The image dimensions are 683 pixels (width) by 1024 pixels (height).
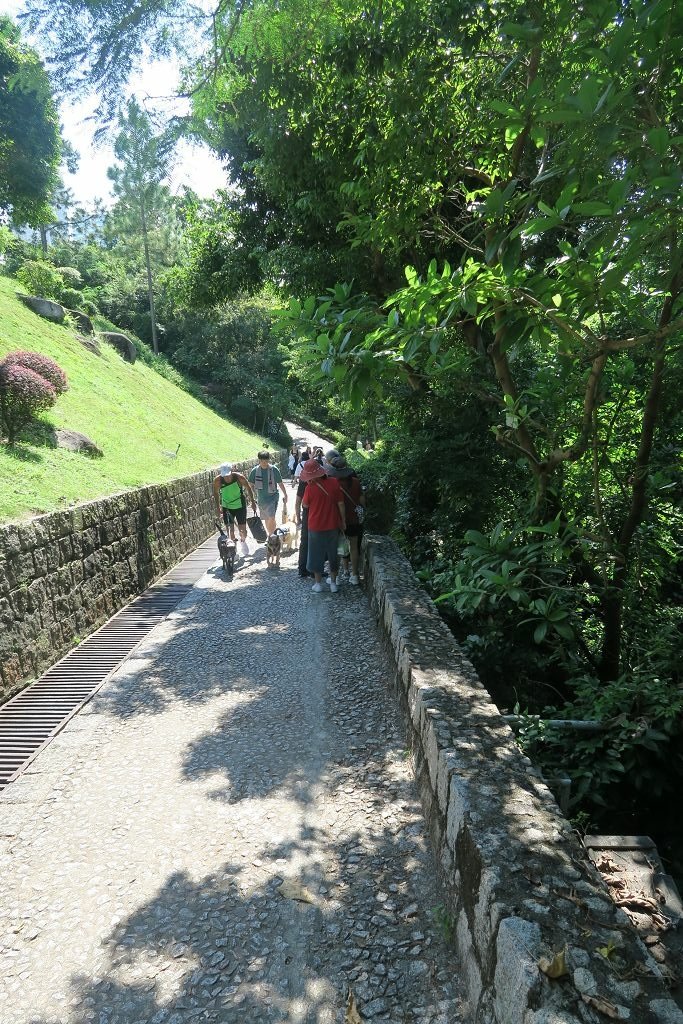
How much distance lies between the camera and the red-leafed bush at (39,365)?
9.78 meters

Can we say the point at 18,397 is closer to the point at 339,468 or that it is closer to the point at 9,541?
the point at 9,541

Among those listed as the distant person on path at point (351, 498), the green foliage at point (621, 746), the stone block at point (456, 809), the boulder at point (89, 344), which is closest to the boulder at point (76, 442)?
the distant person on path at point (351, 498)

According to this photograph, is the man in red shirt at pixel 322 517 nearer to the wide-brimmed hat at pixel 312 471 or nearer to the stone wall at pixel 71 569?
the wide-brimmed hat at pixel 312 471

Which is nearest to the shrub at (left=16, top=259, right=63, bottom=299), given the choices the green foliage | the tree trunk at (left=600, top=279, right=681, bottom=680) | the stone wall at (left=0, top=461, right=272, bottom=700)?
the stone wall at (left=0, top=461, right=272, bottom=700)

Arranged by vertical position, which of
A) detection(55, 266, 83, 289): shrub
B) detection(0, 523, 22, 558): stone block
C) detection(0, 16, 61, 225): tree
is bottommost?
detection(0, 523, 22, 558): stone block

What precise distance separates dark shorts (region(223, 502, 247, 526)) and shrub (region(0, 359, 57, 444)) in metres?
3.05

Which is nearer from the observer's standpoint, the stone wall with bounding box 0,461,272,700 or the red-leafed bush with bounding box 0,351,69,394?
the stone wall with bounding box 0,461,272,700

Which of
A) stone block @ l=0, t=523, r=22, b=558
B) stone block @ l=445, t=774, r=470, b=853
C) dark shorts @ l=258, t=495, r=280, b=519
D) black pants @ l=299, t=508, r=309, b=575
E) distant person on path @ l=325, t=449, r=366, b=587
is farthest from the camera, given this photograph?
dark shorts @ l=258, t=495, r=280, b=519

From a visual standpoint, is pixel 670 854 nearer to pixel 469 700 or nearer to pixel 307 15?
pixel 469 700

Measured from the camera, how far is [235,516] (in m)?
10.1

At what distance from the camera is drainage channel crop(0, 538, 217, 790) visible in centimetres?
462

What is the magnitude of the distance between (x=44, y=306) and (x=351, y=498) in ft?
46.4

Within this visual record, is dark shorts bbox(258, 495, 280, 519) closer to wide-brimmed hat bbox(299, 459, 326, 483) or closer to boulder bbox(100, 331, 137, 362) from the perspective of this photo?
wide-brimmed hat bbox(299, 459, 326, 483)

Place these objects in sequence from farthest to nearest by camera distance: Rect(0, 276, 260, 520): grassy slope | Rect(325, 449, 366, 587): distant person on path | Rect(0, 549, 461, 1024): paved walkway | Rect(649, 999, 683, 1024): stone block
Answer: Rect(325, 449, 366, 587): distant person on path < Rect(0, 276, 260, 520): grassy slope < Rect(0, 549, 461, 1024): paved walkway < Rect(649, 999, 683, 1024): stone block
